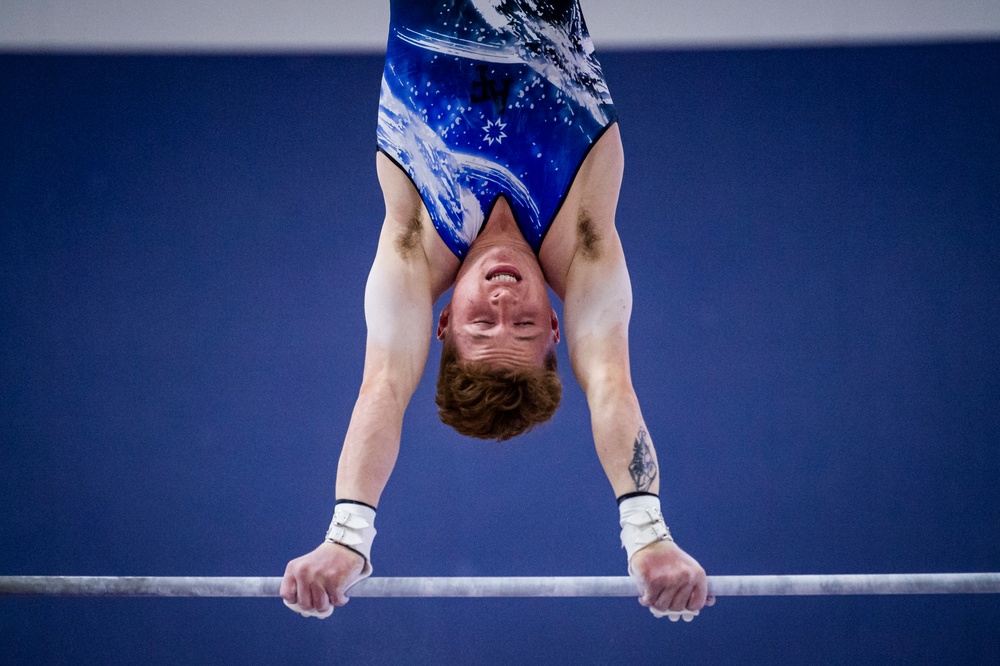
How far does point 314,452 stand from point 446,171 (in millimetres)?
1340

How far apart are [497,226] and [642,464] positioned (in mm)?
605

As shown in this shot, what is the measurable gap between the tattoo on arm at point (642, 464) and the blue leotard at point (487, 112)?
504mm

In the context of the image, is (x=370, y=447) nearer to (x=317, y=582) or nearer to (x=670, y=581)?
(x=317, y=582)

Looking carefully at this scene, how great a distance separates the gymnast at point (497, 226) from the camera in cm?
147

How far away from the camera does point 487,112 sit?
5.55 ft

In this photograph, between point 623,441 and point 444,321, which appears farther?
point 444,321

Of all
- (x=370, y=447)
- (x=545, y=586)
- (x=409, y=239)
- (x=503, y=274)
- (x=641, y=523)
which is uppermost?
(x=409, y=239)

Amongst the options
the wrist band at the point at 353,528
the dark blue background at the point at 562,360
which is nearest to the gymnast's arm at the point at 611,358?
the wrist band at the point at 353,528

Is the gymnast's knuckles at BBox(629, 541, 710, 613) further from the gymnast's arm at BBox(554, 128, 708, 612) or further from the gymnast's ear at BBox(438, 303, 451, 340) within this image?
the gymnast's ear at BBox(438, 303, 451, 340)

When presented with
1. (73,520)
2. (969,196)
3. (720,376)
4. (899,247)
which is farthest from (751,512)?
(73,520)

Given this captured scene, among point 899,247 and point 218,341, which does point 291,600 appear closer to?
point 218,341

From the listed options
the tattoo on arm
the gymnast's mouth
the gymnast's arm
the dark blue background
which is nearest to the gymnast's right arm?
the gymnast's mouth

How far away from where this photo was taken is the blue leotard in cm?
168

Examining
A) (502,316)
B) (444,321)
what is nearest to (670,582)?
(502,316)
